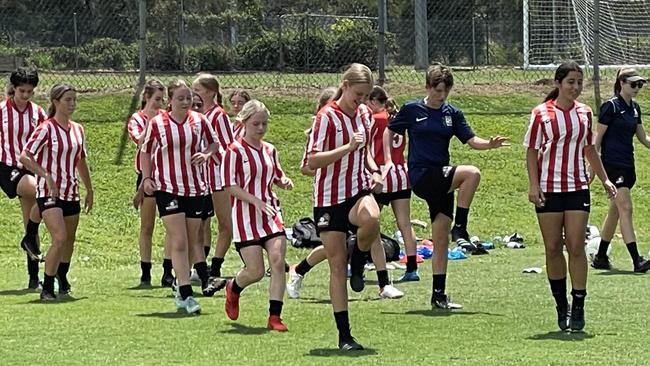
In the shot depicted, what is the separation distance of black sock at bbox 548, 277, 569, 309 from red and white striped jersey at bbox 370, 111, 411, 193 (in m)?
2.94

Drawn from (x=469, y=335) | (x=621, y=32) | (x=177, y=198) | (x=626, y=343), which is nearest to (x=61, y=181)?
(x=177, y=198)

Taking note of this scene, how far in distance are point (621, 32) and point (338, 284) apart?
55.6 feet

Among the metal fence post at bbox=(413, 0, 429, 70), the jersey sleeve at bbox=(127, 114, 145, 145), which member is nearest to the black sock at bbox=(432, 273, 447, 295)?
the jersey sleeve at bbox=(127, 114, 145, 145)

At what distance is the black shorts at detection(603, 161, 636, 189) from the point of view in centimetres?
1316

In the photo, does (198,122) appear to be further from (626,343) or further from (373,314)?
(626,343)

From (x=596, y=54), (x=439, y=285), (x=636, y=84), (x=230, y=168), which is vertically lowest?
(x=439, y=285)

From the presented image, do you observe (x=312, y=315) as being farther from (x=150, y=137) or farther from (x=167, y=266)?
(x=167, y=266)

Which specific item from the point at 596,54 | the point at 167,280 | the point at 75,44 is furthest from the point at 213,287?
the point at 75,44

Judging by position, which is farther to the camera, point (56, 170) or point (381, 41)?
point (381, 41)

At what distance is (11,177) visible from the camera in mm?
12766

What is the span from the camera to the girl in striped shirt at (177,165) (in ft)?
34.7

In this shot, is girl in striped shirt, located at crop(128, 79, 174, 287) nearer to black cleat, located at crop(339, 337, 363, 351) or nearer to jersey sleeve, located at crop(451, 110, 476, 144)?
jersey sleeve, located at crop(451, 110, 476, 144)

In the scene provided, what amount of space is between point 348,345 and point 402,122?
9.55 ft

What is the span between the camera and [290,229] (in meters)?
15.8
